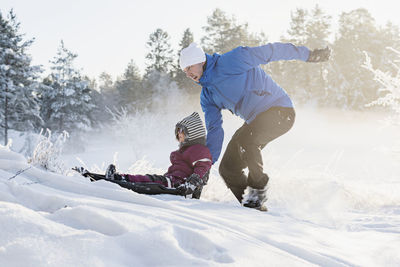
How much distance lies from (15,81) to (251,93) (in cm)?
2073

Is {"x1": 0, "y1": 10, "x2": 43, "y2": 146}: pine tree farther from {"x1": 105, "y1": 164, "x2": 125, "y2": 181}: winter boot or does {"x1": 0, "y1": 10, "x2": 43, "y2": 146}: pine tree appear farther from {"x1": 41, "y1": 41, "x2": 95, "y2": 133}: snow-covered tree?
{"x1": 105, "y1": 164, "x2": 125, "y2": 181}: winter boot

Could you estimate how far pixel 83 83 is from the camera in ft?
90.0

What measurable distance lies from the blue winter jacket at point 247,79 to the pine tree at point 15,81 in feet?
63.3

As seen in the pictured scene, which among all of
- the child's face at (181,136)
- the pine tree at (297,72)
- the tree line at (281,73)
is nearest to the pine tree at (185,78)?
the tree line at (281,73)

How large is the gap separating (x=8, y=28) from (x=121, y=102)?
1665cm

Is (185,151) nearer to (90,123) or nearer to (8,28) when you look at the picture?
(8,28)

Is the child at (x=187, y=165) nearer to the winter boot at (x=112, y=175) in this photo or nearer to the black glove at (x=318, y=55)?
the winter boot at (x=112, y=175)

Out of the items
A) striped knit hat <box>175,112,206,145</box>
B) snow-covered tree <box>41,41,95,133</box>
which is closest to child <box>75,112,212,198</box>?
striped knit hat <box>175,112,206,145</box>

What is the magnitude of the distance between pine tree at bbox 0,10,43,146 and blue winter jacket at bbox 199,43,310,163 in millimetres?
19288

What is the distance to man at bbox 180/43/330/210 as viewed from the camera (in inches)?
122

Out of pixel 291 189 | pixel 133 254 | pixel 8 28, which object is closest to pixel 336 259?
pixel 133 254

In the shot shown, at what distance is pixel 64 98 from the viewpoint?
2695 cm

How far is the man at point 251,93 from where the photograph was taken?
3.09 meters

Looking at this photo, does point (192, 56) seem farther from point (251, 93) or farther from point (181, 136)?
point (181, 136)
